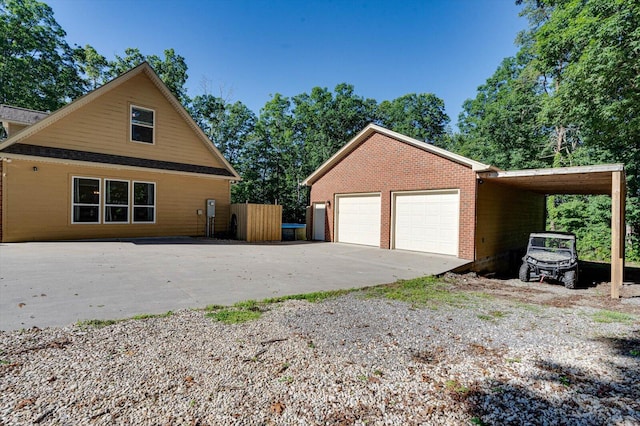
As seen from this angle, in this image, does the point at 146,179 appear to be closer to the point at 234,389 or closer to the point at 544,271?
the point at 234,389

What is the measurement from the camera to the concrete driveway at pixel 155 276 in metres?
4.33

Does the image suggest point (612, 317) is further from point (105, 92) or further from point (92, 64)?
point (92, 64)

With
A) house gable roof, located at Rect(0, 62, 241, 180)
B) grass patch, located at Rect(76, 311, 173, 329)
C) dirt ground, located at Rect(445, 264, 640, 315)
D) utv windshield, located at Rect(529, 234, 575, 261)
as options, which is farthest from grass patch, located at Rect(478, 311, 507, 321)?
house gable roof, located at Rect(0, 62, 241, 180)

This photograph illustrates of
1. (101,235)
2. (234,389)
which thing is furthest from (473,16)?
(101,235)

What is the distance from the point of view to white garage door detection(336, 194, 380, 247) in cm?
1311

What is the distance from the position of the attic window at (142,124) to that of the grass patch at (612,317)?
50.7 feet

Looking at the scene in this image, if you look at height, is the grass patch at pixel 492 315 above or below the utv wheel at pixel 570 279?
above

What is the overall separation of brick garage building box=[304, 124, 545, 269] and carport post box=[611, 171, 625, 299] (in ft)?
10.0

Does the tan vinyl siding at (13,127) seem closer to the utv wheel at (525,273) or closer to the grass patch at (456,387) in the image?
the grass patch at (456,387)

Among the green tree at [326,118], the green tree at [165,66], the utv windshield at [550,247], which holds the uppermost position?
the green tree at [165,66]

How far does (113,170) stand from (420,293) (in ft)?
40.9

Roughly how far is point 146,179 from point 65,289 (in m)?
9.06

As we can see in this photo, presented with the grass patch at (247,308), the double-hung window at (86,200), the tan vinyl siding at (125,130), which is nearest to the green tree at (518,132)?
the tan vinyl siding at (125,130)

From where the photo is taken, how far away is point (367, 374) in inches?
110
